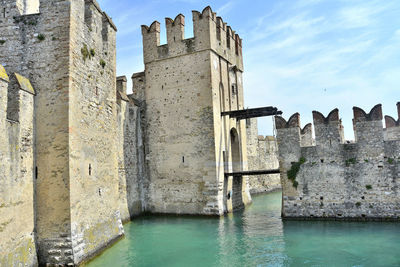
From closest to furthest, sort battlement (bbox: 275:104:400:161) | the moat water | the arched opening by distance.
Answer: the moat water, battlement (bbox: 275:104:400:161), the arched opening

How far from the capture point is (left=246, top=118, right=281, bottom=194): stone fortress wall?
80.2 feet

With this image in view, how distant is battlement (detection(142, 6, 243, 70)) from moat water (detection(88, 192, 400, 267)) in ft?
27.1

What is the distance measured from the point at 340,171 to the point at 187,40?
9.17 meters

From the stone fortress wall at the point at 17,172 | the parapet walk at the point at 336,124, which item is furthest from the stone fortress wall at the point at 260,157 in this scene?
the stone fortress wall at the point at 17,172

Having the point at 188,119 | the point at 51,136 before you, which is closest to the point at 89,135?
the point at 51,136

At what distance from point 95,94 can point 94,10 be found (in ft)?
8.52

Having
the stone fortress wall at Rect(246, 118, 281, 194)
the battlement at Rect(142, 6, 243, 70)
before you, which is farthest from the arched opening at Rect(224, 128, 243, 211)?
the stone fortress wall at Rect(246, 118, 281, 194)

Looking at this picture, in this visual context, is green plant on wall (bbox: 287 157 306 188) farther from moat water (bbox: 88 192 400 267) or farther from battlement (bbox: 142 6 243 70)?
battlement (bbox: 142 6 243 70)

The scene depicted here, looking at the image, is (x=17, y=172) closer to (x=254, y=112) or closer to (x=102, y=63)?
(x=102, y=63)

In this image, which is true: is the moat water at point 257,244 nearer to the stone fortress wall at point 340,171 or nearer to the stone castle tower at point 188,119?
the stone fortress wall at point 340,171

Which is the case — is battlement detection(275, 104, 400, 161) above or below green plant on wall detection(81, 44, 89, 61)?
below

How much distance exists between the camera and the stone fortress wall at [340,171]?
469 inches

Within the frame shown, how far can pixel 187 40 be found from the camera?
1628 centimetres

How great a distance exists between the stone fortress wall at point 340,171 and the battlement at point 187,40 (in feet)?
18.8
